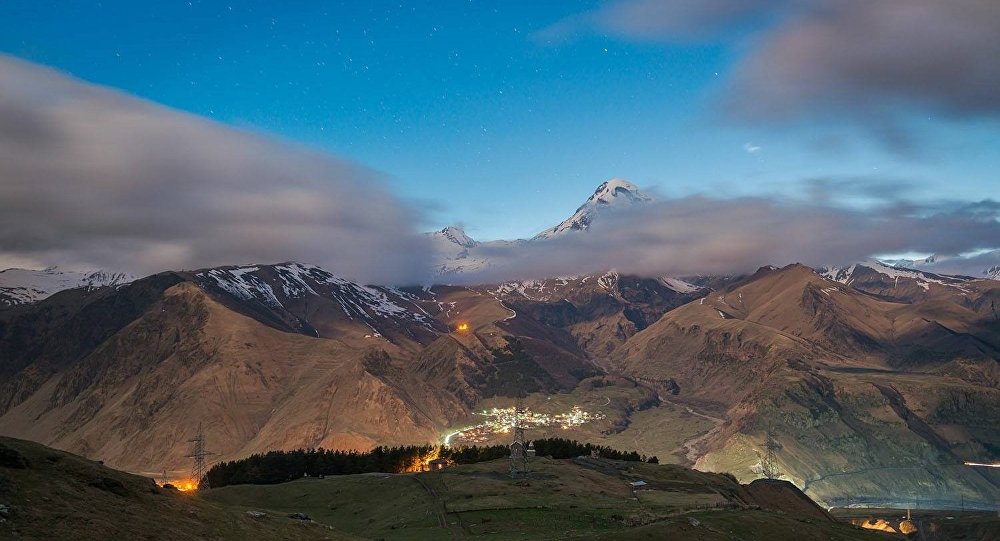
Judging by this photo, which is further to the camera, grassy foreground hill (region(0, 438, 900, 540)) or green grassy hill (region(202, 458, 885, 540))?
green grassy hill (region(202, 458, 885, 540))

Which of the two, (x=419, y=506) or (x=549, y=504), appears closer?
(x=549, y=504)

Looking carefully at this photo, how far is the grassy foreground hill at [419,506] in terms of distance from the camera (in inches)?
2463

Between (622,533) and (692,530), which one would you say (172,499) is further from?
(692,530)

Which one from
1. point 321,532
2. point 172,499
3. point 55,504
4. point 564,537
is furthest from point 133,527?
point 564,537

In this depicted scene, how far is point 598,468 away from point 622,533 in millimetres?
96780

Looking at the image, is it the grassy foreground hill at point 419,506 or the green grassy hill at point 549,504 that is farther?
the green grassy hill at point 549,504

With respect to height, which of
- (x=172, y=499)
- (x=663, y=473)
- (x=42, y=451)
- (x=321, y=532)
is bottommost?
(x=663, y=473)

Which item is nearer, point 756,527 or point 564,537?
point 564,537

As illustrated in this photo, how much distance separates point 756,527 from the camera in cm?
10606

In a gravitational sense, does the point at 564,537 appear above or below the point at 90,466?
below

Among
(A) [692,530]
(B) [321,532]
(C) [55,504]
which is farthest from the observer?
(A) [692,530]

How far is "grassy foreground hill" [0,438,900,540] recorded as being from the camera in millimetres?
62562

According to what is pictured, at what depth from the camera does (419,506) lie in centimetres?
13150

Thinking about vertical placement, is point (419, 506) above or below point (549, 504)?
A: below
